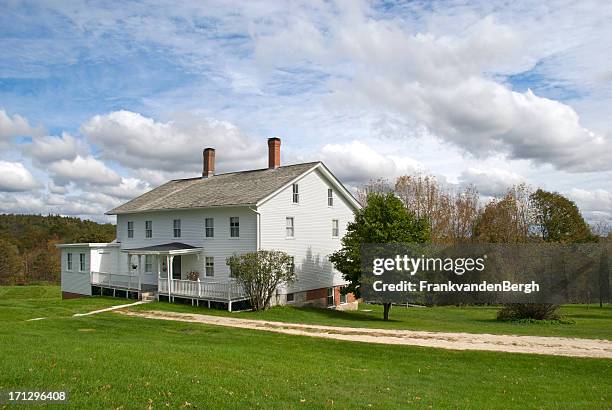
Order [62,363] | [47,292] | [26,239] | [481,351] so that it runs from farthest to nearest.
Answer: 1. [26,239]
2. [47,292]
3. [481,351]
4. [62,363]

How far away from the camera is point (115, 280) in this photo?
107ft

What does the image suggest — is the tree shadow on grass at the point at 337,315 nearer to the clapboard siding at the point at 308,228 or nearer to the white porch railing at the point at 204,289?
the clapboard siding at the point at 308,228

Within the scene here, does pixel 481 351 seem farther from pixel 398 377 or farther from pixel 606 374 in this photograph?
pixel 398 377

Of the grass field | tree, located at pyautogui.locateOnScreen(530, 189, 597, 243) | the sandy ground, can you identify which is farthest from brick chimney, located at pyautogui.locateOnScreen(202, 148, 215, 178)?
tree, located at pyautogui.locateOnScreen(530, 189, 597, 243)

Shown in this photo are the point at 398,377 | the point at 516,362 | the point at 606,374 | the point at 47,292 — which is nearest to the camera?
the point at 398,377

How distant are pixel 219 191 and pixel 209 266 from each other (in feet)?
15.9

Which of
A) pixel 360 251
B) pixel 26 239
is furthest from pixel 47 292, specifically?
pixel 26 239

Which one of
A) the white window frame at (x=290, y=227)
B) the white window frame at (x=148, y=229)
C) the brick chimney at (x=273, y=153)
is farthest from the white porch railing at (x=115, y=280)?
the brick chimney at (x=273, y=153)

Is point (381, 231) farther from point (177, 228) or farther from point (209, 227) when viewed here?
point (177, 228)

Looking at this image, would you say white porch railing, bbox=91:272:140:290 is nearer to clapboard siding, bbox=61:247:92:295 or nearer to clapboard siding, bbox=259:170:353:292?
clapboard siding, bbox=61:247:92:295

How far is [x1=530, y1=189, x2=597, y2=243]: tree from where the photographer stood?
51.2 m

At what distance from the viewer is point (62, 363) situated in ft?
33.3

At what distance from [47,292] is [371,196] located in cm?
3960

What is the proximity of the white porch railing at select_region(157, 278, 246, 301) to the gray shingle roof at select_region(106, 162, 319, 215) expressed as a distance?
4.63m
